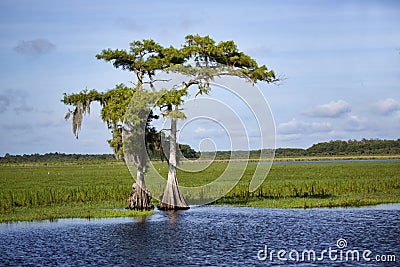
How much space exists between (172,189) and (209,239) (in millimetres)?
11269

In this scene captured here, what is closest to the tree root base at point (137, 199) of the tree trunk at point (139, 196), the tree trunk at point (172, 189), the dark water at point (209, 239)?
the tree trunk at point (139, 196)

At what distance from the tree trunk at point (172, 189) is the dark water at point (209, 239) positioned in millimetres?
2669

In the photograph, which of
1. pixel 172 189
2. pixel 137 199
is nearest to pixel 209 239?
pixel 137 199

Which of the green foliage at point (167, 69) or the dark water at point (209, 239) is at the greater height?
the green foliage at point (167, 69)

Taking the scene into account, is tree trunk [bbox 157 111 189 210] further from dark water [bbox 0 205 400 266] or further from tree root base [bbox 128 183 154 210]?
dark water [bbox 0 205 400 266]

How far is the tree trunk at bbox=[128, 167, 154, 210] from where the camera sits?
33781 mm

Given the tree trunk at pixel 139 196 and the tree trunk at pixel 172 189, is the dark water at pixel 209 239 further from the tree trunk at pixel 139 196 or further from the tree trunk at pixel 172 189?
the tree trunk at pixel 172 189

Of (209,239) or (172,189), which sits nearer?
(209,239)

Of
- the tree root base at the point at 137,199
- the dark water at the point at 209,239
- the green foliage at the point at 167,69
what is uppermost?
the green foliage at the point at 167,69

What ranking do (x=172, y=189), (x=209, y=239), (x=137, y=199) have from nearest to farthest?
1. (x=209, y=239)
2. (x=137, y=199)
3. (x=172, y=189)

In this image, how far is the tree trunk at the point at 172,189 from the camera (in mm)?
34531

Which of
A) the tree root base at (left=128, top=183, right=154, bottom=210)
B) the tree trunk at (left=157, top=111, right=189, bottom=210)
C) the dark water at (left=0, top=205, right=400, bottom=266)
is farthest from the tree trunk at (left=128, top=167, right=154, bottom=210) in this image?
the dark water at (left=0, top=205, right=400, bottom=266)

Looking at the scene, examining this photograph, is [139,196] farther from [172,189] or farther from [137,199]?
[172,189]

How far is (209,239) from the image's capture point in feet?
78.0
